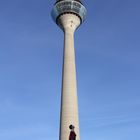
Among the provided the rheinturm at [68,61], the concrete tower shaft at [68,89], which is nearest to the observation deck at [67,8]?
the rheinturm at [68,61]

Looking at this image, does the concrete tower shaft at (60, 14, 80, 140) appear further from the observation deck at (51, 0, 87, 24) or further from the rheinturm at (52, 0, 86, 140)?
the observation deck at (51, 0, 87, 24)

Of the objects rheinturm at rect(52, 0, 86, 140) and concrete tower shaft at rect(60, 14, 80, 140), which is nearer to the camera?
concrete tower shaft at rect(60, 14, 80, 140)

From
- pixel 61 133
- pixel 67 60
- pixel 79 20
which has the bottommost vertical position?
pixel 61 133

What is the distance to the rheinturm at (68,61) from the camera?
84625mm

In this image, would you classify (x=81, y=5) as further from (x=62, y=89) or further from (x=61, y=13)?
(x=62, y=89)

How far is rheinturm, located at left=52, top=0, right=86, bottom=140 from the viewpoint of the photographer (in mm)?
84625

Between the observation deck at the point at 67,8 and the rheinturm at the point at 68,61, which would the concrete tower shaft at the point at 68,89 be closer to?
the rheinturm at the point at 68,61

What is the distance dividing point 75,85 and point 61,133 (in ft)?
50.7

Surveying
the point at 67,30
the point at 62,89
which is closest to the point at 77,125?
the point at 62,89

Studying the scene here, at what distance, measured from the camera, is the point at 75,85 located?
299 feet

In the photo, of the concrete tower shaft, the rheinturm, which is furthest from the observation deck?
the concrete tower shaft

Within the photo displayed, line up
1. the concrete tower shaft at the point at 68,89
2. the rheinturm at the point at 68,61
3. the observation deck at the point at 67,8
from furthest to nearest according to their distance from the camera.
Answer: the observation deck at the point at 67,8
the rheinturm at the point at 68,61
the concrete tower shaft at the point at 68,89

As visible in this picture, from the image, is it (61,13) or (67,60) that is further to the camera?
(61,13)

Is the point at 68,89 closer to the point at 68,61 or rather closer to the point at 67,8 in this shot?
the point at 68,61
